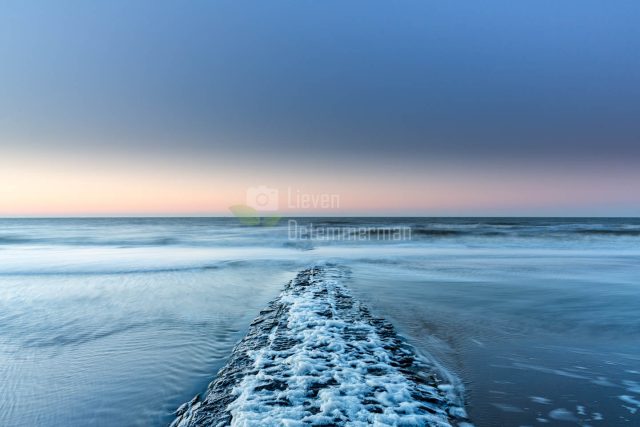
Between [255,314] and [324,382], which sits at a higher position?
[324,382]

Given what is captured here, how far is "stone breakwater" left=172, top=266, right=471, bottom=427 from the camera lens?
3.06m

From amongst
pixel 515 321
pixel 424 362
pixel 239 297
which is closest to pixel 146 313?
pixel 239 297

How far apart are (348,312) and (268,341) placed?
75.9 inches

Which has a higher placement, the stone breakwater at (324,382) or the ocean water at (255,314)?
the stone breakwater at (324,382)

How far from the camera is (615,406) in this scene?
130 inches

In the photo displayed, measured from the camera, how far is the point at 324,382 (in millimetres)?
3711

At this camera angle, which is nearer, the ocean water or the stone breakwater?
the stone breakwater

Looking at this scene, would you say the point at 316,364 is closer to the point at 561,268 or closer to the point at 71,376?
the point at 71,376

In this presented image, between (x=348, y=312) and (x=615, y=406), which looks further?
(x=348, y=312)

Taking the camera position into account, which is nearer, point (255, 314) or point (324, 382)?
point (324, 382)

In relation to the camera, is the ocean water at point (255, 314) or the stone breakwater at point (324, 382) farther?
the ocean water at point (255, 314)

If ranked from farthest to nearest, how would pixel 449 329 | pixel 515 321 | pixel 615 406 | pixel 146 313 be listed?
pixel 146 313, pixel 515 321, pixel 449 329, pixel 615 406

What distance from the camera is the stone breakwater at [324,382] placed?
120 inches

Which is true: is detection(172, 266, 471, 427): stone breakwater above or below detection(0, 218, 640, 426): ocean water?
above
